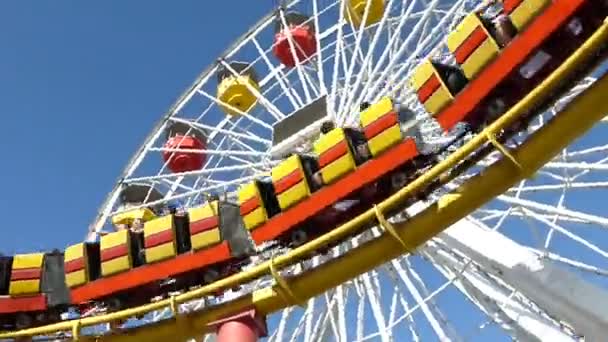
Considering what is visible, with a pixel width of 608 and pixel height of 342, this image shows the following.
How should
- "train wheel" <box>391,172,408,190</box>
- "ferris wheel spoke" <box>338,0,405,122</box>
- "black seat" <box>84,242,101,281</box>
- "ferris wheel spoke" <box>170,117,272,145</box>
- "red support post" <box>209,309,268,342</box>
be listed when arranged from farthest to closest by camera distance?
"ferris wheel spoke" <box>170,117,272,145</box> → "ferris wheel spoke" <box>338,0,405,122</box> → "black seat" <box>84,242,101,281</box> → "red support post" <box>209,309,268,342</box> → "train wheel" <box>391,172,408,190</box>

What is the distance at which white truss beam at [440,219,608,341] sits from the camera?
36.2 feet

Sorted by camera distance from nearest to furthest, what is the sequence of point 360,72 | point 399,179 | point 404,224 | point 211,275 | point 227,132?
1. point 404,224
2. point 399,179
3. point 211,275
4. point 360,72
5. point 227,132

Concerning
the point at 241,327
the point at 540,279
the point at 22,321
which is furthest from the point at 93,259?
the point at 540,279

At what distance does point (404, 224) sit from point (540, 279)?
1.85 meters

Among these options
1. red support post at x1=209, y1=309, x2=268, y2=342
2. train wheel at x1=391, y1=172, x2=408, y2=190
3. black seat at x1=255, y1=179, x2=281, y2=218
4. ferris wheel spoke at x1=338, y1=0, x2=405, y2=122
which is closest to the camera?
train wheel at x1=391, y1=172, x2=408, y2=190

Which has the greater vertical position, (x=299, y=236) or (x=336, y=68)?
(x=336, y=68)

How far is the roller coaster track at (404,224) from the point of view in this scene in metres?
10.1

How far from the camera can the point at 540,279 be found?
37.7 ft

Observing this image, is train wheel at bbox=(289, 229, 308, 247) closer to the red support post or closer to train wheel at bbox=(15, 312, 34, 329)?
the red support post

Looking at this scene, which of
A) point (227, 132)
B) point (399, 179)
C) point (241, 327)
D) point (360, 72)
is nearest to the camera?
point (399, 179)

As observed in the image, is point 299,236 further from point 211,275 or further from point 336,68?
point 336,68

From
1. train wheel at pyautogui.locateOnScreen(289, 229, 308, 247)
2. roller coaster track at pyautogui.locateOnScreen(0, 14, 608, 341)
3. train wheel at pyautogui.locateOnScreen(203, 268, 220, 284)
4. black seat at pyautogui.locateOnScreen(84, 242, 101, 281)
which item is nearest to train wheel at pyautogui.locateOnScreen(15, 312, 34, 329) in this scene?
roller coaster track at pyautogui.locateOnScreen(0, 14, 608, 341)

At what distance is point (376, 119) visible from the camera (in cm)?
1170

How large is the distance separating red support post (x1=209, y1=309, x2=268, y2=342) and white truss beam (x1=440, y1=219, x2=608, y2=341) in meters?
2.95
